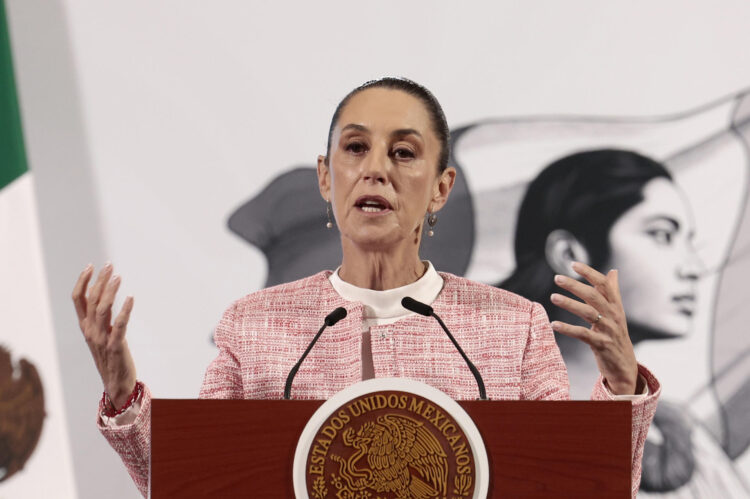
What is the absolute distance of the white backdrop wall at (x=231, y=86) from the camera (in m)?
2.79

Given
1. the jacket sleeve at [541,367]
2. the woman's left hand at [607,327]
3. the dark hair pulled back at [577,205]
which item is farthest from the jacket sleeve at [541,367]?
the dark hair pulled back at [577,205]

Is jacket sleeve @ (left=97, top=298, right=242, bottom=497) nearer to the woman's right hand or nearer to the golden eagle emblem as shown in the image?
the woman's right hand

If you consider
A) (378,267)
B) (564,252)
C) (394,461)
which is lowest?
(394,461)


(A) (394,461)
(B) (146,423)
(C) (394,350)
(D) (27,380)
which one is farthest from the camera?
(D) (27,380)

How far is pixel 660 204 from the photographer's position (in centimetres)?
276

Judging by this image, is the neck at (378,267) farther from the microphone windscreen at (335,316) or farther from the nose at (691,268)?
the nose at (691,268)

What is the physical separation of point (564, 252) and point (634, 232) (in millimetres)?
249

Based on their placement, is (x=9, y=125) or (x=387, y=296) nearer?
(x=387, y=296)

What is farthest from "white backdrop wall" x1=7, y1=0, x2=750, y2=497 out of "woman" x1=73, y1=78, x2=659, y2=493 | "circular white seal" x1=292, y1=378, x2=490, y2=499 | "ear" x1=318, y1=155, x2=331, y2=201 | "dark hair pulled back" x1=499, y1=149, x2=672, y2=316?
"circular white seal" x1=292, y1=378, x2=490, y2=499

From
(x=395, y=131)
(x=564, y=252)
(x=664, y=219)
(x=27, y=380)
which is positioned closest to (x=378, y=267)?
(x=395, y=131)

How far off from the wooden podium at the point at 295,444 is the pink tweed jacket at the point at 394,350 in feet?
1.76

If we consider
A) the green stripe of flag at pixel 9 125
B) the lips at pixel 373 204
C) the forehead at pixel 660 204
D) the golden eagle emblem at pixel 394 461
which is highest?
the green stripe of flag at pixel 9 125

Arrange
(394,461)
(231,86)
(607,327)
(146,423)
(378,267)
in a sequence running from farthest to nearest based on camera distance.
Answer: (231,86) → (378,267) → (146,423) → (607,327) → (394,461)

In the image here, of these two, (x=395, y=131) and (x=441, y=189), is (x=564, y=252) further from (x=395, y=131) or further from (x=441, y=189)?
(x=395, y=131)
